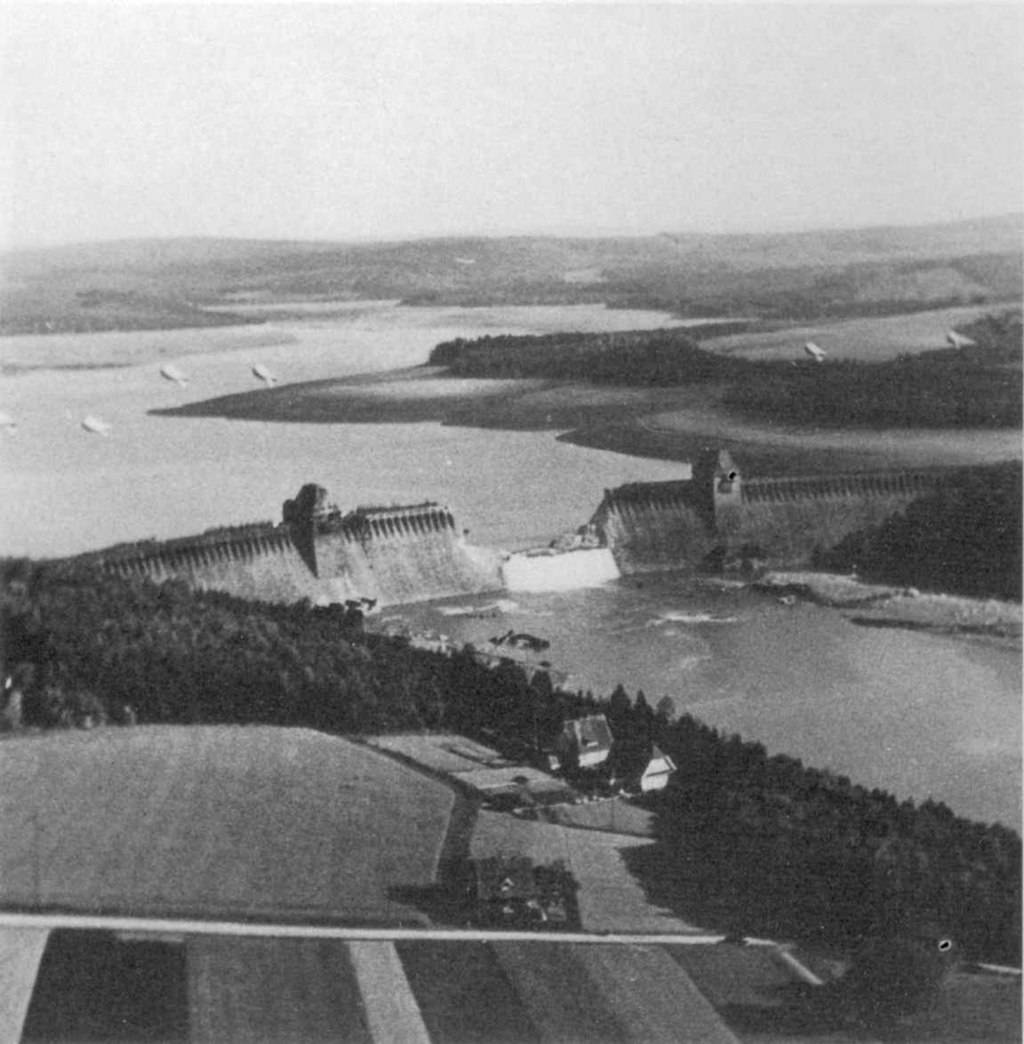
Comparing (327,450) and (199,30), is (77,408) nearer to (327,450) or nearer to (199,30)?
(327,450)

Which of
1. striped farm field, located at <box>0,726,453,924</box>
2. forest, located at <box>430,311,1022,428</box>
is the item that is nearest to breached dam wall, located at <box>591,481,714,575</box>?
forest, located at <box>430,311,1022,428</box>

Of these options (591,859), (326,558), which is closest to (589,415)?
(326,558)

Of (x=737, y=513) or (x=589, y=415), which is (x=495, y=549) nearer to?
(x=589, y=415)

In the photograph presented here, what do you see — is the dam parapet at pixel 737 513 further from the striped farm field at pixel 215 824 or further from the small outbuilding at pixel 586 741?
the striped farm field at pixel 215 824

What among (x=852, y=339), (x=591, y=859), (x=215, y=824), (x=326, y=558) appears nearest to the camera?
(x=591, y=859)

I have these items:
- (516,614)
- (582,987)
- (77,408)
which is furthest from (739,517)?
(77,408)

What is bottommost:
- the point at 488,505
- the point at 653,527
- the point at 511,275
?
the point at 653,527
